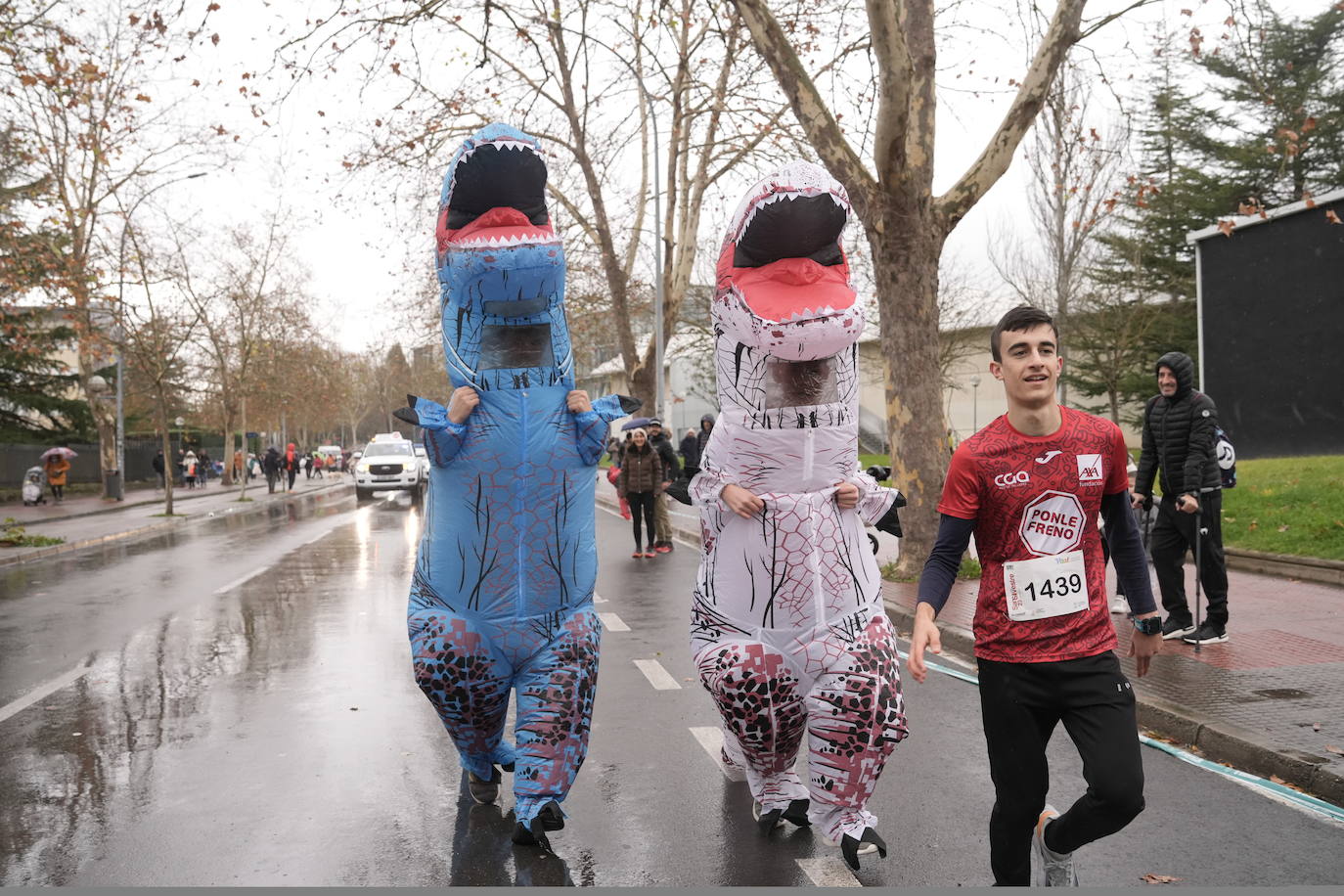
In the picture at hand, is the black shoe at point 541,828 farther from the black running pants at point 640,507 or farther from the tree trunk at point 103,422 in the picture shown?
the tree trunk at point 103,422

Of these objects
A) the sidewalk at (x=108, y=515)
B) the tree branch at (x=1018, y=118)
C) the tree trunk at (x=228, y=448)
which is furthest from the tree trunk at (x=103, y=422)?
the tree branch at (x=1018, y=118)

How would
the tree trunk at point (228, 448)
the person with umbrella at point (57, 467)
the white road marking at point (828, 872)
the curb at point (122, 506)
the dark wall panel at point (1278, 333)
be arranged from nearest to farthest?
the white road marking at point (828, 872) < the dark wall panel at point (1278, 333) < the curb at point (122, 506) < the person with umbrella at point (57, 467) < the tree trunk at point (228, 448)

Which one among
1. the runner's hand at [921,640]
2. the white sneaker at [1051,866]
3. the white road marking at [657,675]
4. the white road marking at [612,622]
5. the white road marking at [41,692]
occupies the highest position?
the runner's hand at [921,640]

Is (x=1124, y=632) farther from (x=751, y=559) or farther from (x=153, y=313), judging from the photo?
(x=153, y=313)

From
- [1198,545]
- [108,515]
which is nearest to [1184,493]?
[1198,545]

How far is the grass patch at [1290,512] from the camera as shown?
11727 millimetres

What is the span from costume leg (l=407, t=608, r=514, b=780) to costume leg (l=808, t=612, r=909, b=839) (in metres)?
1.24

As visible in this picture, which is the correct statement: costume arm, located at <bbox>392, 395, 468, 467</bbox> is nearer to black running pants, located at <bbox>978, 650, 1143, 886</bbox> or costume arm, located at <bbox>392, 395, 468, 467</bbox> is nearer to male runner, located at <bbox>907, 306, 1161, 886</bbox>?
male runner, located at <bbox>907, 306, 1161, 886</bbox>

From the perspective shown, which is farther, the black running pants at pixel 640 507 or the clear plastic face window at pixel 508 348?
the black running pants at pixel 640 507

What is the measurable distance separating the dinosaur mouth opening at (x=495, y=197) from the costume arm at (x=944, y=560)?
1946 millimetres

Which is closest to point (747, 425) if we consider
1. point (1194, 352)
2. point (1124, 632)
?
point (1124, 632)

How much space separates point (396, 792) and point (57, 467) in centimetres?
3183

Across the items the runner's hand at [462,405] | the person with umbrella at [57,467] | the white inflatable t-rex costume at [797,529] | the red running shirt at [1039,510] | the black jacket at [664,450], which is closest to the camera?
the red running shirt at [1039,510]

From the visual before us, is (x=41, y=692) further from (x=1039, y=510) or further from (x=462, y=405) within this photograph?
(x=1039, y=510)
